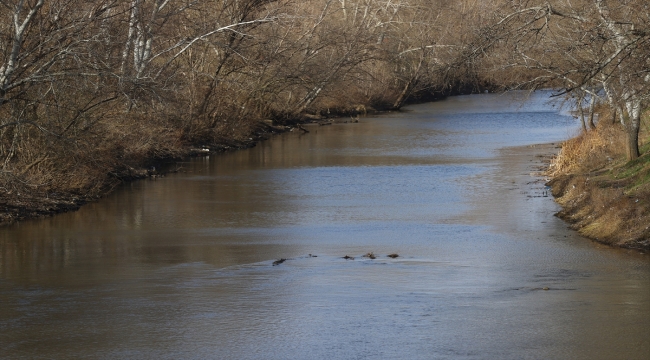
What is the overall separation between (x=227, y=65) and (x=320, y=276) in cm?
2603

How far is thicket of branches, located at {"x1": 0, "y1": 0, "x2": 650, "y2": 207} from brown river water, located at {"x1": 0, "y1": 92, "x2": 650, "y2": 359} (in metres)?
1.86

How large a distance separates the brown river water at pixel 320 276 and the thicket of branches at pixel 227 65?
73.2 inches

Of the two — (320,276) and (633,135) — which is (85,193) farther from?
(633,135)

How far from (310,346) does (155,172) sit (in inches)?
724

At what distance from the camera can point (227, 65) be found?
1497 inches

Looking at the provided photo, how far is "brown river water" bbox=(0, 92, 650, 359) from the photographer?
31.2ft

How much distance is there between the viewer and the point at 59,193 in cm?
2106

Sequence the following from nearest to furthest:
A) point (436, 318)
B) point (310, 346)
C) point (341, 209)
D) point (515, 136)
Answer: point (310, 346) < point (436, 318) < point (341, 209) < point (515, 136)

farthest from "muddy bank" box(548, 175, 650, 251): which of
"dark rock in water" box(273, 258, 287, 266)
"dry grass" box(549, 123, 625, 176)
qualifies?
"dark rock in water" box(273, 258, 287, 266)

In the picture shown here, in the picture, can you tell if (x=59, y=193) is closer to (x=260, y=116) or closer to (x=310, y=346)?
(x=310, y=346)

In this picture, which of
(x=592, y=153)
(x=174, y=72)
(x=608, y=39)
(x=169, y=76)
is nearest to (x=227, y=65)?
(x=174, y=72)

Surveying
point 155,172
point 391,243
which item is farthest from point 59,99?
point 391,243

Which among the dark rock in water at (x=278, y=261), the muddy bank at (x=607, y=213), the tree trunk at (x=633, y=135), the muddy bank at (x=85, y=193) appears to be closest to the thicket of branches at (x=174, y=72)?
the muddy bank at (x=85, y=193)

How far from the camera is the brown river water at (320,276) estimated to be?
9.50 m
